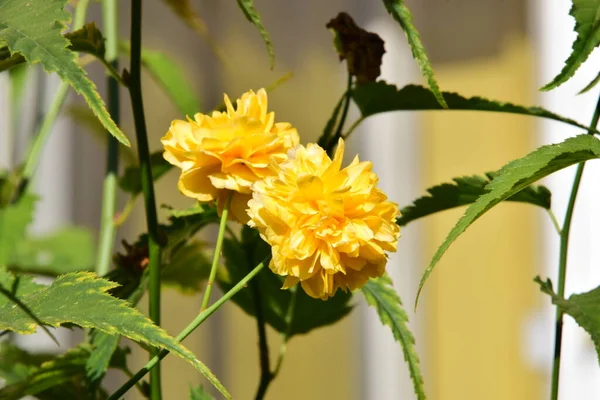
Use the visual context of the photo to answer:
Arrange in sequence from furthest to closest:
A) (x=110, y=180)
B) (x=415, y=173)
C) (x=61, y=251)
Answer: (x=415, y=173) → (x=61, y=251) → (x=110, y=180)

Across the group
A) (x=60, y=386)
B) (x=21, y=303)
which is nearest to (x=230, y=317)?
(x=60, y=386)

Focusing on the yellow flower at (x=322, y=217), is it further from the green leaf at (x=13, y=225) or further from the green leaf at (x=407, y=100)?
the green leaf at (x=13, y=225)

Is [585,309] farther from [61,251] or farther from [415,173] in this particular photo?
[415,173]

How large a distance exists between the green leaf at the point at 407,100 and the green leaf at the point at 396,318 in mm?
80

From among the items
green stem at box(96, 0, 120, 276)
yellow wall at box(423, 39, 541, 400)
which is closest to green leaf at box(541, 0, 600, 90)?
green stem at box(96, 0, 120, 276)

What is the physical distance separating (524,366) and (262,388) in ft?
3.82

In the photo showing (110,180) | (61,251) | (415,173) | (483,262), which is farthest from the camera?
(415,173)

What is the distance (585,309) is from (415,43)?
0.43 ft

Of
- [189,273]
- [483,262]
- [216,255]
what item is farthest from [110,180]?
[483,262]

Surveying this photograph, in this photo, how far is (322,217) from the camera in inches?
9.5

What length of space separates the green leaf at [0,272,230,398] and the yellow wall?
3.93 feet

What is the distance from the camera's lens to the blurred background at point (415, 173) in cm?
135

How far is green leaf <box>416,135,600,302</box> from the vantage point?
0.75 ft

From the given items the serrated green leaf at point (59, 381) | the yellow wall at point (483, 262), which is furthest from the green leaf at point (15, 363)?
the yellow wall at point (483, 262)
